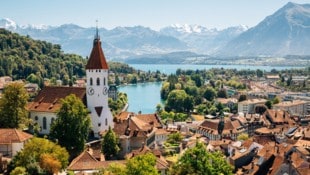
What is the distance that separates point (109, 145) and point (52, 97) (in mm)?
8127

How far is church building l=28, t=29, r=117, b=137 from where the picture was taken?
4344 cm

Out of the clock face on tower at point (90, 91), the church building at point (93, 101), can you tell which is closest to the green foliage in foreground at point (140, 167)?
the church building at point (93, 101)

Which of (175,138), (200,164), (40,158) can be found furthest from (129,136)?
(200,164)

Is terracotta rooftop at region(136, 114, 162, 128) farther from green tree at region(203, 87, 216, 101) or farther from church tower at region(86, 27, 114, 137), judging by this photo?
green tree at region(203, 87, 216, 101)

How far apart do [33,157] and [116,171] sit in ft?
19.3

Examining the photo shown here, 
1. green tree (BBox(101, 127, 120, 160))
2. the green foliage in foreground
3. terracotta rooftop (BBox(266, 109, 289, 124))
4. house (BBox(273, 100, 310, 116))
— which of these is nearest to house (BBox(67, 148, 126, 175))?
green tree (BBox(101, 127, 120, 160))

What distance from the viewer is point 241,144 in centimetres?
4697

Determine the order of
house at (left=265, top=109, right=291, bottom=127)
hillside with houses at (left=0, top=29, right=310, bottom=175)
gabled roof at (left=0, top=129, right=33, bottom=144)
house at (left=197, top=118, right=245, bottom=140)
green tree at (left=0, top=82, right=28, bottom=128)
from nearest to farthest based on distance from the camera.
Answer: hillside with houses at (left=0, top=29, right=310, bottom=175) < gabled roof at (left=0, top=129, right=33, bottom=144) < green tree at (left=0, top=82, right=28, bottom=128) < house at (left=197, top=118, right=245, bottom=140) < house at (left=265, top=109, right=291, bottom=127)

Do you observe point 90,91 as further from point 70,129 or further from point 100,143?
point 70,129

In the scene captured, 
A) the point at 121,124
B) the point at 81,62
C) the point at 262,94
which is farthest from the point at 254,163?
the point at 81,62

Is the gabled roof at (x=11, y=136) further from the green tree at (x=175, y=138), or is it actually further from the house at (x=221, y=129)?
the house at (x=221, y=129)

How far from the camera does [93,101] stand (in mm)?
43656

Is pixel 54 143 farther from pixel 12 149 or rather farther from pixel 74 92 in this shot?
pixel 74 92

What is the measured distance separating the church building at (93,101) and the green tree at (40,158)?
365 inches
